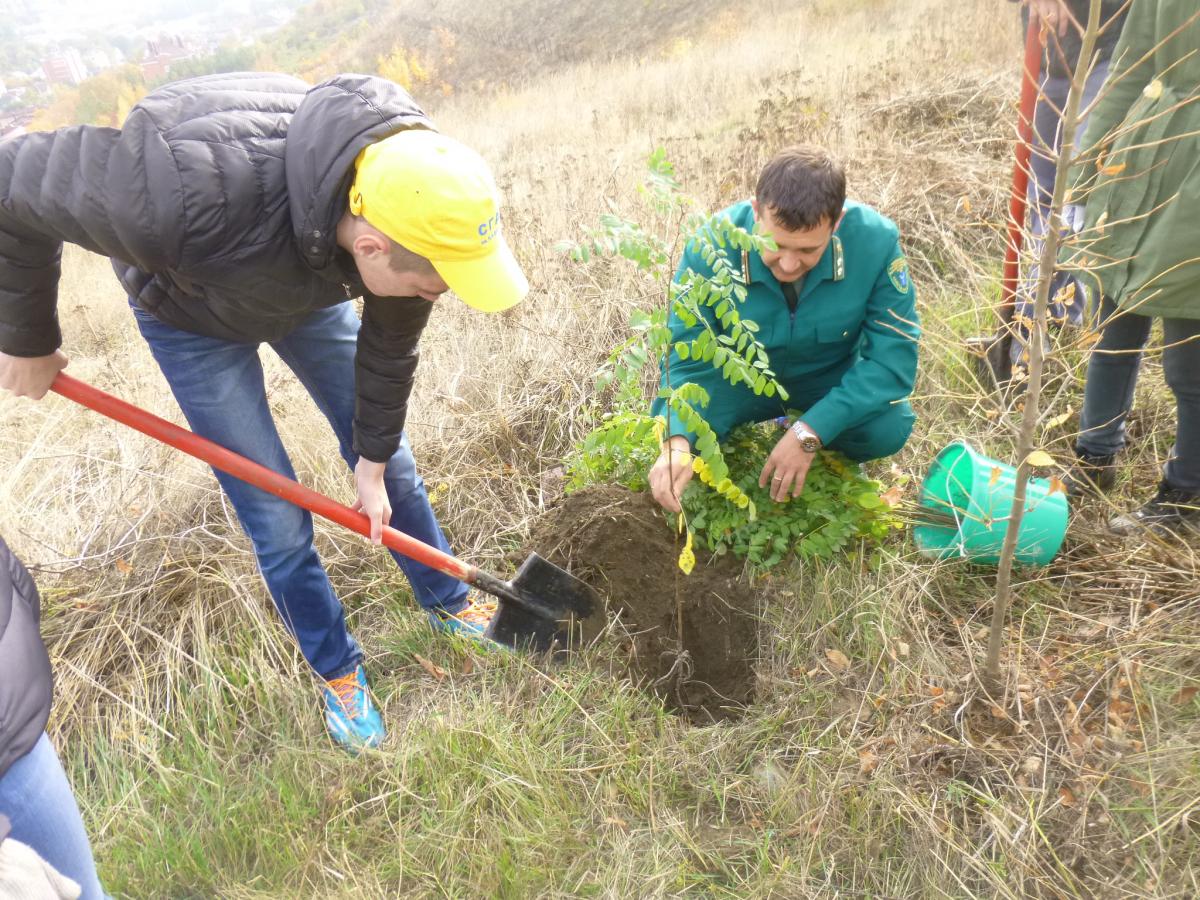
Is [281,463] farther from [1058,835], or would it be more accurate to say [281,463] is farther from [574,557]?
[1058,835]

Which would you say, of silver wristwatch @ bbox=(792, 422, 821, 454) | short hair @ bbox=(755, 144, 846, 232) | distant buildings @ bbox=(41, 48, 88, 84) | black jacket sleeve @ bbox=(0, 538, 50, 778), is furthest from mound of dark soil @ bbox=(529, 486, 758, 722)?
distant buildings @ bbox=(41, 48, 88, 84)

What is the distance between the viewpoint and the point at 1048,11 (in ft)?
8.74

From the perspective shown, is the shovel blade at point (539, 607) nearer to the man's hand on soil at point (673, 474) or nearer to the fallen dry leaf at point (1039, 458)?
the man's hand on soil at point (673, 474)

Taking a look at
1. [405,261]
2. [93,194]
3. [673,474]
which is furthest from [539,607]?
[93,194]

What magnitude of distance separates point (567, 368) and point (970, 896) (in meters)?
2.58

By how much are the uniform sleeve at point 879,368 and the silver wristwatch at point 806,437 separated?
0.02m

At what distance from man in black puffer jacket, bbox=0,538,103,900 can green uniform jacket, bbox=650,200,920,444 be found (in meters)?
1.71

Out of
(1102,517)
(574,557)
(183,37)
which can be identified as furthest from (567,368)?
(183,37)

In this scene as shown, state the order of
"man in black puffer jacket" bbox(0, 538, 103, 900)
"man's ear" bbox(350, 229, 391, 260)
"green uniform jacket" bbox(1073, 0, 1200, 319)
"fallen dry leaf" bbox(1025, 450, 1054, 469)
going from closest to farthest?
"man in black puffer jacket" bbox(0, 538, 103, 900)
"fallen dry leaf" bbox(1025, 450, 1054, 469)
"man's ear" bbox(350, 229, 391, 260)
"green uniform jacket" bbox(1073, 0, 1200, 319)

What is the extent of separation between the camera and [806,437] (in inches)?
96.2

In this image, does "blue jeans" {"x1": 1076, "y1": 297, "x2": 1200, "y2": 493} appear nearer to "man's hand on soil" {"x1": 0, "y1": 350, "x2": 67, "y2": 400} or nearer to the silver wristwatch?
the silver wristwatch

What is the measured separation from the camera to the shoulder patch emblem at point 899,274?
245 centimetres

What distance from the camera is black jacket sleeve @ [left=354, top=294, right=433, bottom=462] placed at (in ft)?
6.39

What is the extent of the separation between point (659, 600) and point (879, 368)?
1060 millimetres
